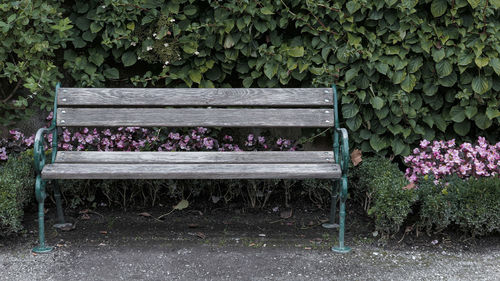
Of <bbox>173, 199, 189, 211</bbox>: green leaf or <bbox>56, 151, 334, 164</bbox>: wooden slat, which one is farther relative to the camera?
<bbox>173, 199, 189, 211</bbox>: green leaf

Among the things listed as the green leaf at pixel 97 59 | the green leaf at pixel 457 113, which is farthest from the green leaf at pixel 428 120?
the green leaf at pixel 97 59

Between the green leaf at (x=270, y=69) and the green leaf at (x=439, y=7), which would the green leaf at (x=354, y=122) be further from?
the green leaf at (x=439, y=7)

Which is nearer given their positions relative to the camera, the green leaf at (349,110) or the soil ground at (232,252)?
the soil ground at (232,252)

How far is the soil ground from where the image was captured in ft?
10.9

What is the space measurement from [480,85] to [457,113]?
0.27 metres

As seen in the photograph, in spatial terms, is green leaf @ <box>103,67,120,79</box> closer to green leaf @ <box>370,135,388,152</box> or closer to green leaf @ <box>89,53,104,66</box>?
green leaf @ <box>89,53,104,66</box>

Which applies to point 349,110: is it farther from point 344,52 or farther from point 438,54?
point 438,54

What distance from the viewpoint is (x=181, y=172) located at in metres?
3.57

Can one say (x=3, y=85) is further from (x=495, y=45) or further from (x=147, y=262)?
(x=495, y=45)

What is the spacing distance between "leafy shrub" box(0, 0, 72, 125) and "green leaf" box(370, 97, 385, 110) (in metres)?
2.29

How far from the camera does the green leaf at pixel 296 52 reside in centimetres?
435

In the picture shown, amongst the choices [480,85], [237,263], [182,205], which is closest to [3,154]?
[182,205]

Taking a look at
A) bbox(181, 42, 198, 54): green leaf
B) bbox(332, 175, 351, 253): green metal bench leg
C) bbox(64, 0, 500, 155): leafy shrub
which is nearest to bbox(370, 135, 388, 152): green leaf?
bbox(64, 0, 500, 155): leafy shrub

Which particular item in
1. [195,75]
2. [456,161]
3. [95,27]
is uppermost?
[95,27]
